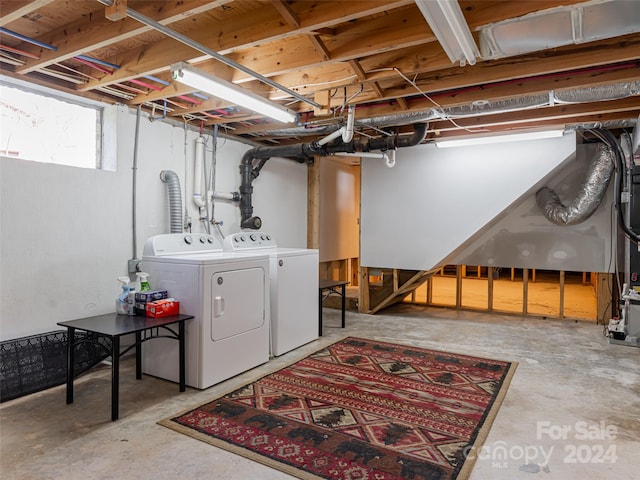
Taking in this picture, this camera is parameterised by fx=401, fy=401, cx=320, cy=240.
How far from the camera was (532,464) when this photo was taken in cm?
218

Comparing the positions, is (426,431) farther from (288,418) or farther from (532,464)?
(288,418)

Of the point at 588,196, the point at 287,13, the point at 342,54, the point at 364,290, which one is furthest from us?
the point at 364,290

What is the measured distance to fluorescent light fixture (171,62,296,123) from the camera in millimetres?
2738

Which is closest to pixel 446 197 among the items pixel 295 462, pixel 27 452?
pixel 295 462

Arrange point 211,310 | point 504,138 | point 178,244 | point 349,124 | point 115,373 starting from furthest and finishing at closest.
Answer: point 504,138, point 349,124, point 178,244, point 211,310, point 115,373

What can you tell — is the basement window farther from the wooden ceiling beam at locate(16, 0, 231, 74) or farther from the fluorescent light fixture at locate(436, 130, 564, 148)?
the fluorescent light fixture at locate(436, 130, 564, 148)

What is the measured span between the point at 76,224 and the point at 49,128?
2.97ft

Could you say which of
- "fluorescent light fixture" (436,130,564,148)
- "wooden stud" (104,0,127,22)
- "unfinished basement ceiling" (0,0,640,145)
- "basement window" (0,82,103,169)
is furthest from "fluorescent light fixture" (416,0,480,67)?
"basement window" (0,82,103,169)

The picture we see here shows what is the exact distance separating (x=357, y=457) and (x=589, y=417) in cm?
169

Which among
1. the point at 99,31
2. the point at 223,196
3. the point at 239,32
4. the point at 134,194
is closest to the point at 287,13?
the point at 239,32

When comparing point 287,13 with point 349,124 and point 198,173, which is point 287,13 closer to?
point 349,124

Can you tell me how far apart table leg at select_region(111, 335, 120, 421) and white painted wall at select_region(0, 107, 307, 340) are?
1182 mm

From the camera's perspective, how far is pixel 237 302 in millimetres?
3453

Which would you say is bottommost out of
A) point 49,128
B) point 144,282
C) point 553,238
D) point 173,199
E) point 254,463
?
point 254,463
